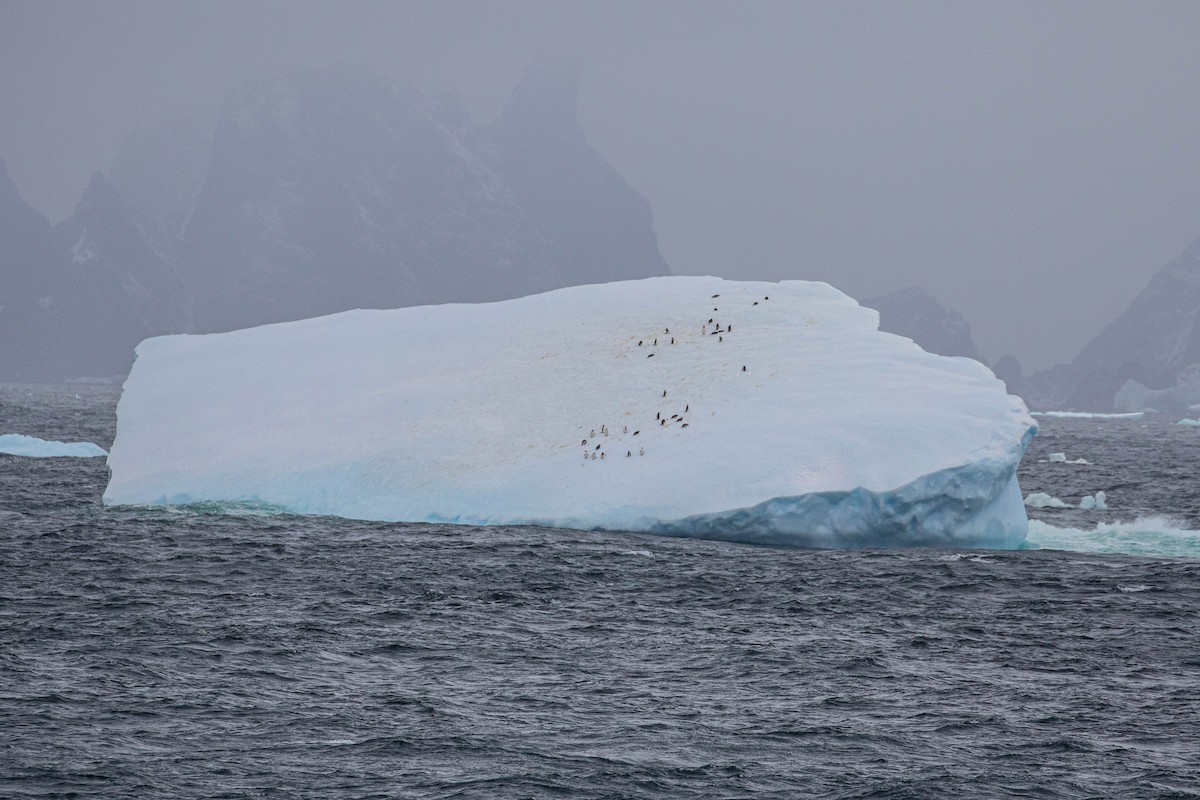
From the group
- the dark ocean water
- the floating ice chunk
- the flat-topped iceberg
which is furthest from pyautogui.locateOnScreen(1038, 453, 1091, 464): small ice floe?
the dark ocean water

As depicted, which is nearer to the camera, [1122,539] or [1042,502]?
[1122,539]

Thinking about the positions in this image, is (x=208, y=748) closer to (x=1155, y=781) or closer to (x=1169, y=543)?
(x=1155, y=781)

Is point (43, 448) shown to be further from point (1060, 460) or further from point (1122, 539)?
point (1060, 460)

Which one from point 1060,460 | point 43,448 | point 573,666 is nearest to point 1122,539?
point 573,666

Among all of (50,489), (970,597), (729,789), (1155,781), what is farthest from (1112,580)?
(50,489)

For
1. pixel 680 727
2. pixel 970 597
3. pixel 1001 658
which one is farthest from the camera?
pixel 970 597

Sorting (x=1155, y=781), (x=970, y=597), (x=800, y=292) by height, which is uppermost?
(x=800, y=292)

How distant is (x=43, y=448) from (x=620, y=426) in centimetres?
2694

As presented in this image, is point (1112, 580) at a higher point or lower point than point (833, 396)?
lower

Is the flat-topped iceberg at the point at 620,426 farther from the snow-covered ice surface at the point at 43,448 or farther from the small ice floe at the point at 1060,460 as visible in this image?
the small ice floe at the point at 1060,460

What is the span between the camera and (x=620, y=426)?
27109 mm

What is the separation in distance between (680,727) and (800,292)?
2278cm

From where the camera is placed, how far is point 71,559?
2122 centimetres

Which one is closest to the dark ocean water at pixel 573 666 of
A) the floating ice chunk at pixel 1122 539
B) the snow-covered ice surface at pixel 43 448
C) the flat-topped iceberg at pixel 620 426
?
the floating ice chunk at pixel 1122 539
